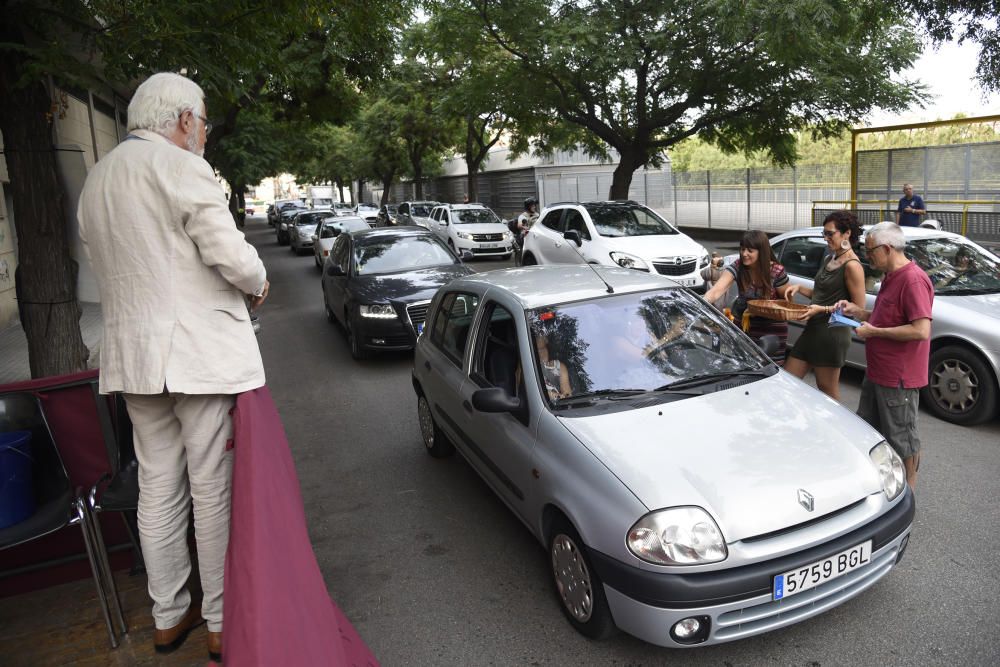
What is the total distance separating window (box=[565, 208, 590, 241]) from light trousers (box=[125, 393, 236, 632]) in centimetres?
1057

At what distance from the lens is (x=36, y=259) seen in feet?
15.8

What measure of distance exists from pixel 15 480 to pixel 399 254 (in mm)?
7298

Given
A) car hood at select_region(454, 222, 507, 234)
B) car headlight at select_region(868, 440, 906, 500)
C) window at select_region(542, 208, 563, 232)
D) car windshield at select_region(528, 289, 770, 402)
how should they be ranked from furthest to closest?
car hood at select_region(454, 222, 507, 234), window at select_region(542, 208, 563, 232), car windshield at select_region(528, 289, 770, 402), car headlight at select_region(868, 440, 906, 500)

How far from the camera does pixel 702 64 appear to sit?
1600 centimetres

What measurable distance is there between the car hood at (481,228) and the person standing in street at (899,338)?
16.2 m

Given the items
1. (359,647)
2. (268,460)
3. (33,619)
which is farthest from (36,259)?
(359,647)

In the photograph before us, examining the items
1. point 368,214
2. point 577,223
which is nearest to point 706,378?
point 577,223

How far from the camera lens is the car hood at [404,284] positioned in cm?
876

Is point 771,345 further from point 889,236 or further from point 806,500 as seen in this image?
point 806,500

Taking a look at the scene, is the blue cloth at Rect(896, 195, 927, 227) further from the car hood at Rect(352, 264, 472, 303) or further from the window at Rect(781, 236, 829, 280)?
the car hood at Rect(352, 264, 472, 303)

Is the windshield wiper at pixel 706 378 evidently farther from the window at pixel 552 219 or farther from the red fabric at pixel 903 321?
the window at pixel 552 219

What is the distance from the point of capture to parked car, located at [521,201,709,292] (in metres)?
11.8

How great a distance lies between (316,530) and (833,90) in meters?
14.9

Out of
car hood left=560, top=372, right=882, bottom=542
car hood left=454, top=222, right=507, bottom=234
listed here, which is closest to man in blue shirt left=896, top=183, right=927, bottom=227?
car hood left=454, top=222, right=507, bottom=234
